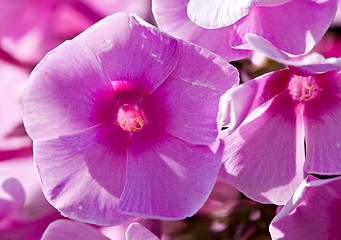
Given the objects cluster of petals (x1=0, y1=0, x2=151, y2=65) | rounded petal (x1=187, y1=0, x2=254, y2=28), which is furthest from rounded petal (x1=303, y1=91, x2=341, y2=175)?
cluster of petals (x1=0, y1=0, x2=151, y2=65)

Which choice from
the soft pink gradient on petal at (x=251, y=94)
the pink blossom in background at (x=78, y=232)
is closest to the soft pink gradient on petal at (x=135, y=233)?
the pink blossom in background at (x=78, y=232)

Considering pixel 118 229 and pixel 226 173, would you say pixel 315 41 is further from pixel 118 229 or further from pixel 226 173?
pixel 118 229

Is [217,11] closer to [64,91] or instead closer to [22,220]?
[64,91]

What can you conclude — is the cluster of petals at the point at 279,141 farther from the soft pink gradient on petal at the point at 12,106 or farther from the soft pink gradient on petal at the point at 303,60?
the soft pink gradient on petal at the point at 12,106

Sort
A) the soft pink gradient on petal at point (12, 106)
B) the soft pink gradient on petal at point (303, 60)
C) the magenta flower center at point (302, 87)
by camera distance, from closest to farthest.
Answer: the soft pink gradient on petal at point (303, 60), the magenta flower center at point (302, 87), the soft pink gradient on petal at point (12, 106)

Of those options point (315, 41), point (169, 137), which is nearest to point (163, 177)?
point (169, 137)

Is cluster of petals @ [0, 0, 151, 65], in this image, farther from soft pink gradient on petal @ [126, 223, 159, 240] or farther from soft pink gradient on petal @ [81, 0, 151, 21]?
soft pink gradient on petal @ [126, 223, 159, 240]
